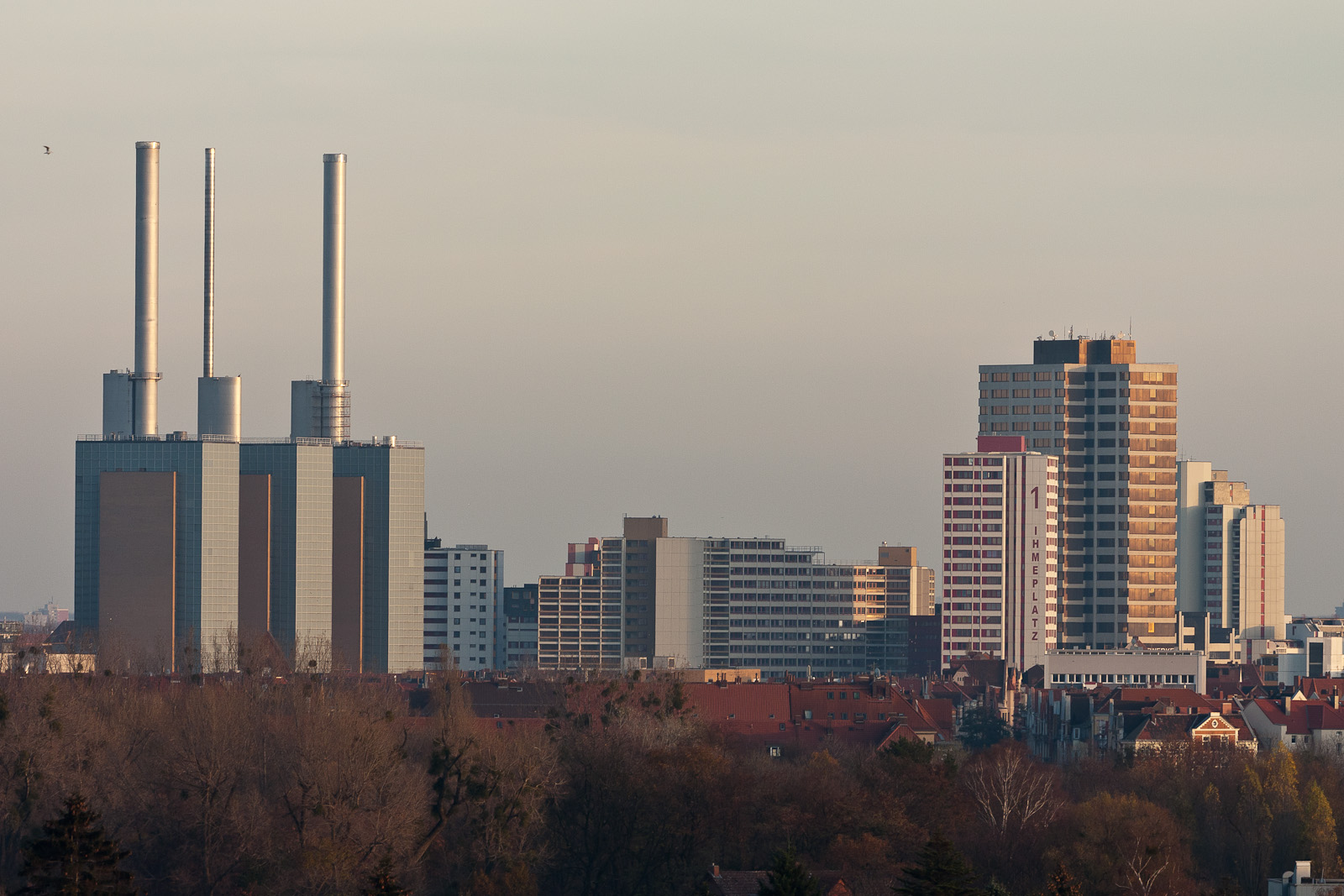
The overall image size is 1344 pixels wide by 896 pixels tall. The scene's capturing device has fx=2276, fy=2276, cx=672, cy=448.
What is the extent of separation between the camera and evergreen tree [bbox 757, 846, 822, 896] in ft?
191

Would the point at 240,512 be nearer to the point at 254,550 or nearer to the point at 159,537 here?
the point at 254,550

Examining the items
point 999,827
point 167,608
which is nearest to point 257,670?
point 999,827

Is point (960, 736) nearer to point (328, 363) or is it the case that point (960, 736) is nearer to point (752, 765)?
point (752, 765)

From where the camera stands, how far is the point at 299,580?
185 meters

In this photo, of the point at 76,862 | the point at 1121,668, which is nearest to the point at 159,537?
the point at 1121,668

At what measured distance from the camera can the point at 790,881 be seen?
5872 centimetres

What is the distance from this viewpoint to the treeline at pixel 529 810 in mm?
72938

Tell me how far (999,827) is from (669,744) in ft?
41.0

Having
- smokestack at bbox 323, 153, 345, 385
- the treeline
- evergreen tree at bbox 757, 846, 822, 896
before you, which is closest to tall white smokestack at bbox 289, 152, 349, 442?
smokestack at bbox 323, 153, 345, 385

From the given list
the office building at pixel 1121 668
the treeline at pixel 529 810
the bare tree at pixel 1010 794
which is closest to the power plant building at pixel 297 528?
the office building at pixel 1121 668

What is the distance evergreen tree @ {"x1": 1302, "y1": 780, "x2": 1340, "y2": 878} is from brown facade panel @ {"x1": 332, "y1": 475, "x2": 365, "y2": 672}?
Result: 110183mm

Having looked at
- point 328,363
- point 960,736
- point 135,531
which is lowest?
point 960,736

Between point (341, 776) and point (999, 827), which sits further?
point (999, 827)

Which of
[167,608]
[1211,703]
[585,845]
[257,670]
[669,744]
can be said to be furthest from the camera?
[167,608]
